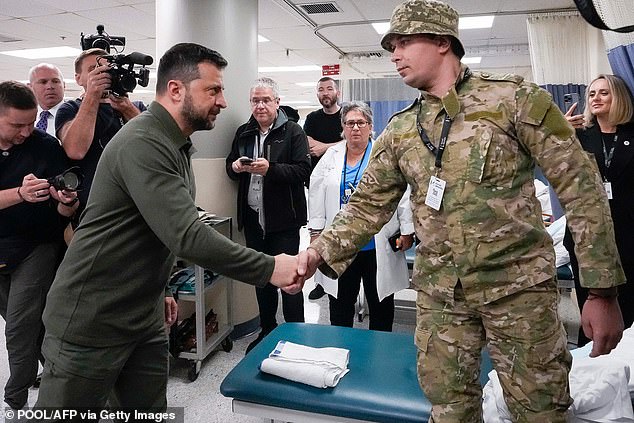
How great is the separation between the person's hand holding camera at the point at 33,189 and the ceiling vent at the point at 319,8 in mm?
3851

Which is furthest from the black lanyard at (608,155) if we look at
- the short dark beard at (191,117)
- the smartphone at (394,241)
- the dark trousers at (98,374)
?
the dark trousers at (98,374)

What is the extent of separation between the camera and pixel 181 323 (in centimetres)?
285

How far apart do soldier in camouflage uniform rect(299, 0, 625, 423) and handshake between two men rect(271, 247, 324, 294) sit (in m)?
0.36

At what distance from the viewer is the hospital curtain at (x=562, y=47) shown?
5445 mm

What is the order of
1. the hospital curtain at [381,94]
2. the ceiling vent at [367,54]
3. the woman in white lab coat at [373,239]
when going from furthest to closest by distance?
the ceiling vent at [367,54]
the hospital curtain at [381,94]
the woman in white lab coat at [373,239]

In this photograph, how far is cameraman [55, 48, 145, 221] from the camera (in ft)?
6.47

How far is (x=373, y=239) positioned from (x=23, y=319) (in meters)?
1.75

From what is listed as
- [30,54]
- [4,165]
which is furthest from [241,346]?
[30,54]

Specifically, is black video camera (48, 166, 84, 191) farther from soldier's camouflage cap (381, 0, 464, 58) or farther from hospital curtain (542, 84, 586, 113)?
hospital curtain (542, 84, 586, 113)

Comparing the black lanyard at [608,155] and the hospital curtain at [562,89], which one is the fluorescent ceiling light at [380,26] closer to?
the hospital curtain at [562,89]

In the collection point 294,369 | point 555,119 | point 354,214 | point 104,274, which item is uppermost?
point 555,119

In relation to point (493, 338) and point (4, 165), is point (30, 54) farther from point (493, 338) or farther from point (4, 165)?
point (493, 338)

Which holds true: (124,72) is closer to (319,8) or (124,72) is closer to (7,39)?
(319,8)

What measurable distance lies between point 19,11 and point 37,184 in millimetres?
4283
